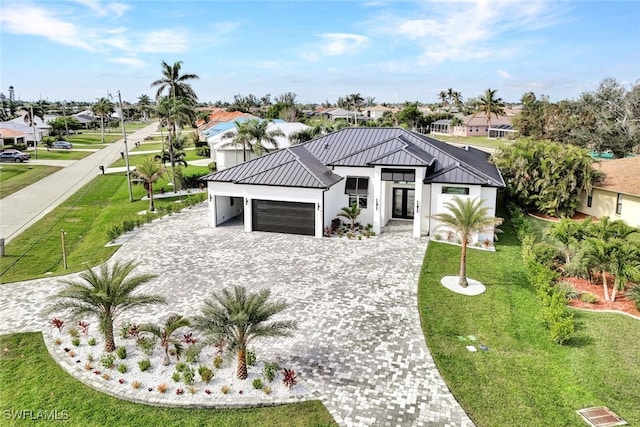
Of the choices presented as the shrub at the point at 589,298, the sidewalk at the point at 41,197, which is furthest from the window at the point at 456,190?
the sidewalk at the point at 41,197

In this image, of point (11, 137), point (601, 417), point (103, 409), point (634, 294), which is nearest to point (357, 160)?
point (634, 294)

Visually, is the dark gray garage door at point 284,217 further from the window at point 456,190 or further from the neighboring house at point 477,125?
the neighboring house at point 477,125

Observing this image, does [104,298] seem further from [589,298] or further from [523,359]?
[589,298]

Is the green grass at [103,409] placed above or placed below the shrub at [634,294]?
below

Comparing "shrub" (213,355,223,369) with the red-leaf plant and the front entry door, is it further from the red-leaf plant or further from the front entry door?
the front entry door

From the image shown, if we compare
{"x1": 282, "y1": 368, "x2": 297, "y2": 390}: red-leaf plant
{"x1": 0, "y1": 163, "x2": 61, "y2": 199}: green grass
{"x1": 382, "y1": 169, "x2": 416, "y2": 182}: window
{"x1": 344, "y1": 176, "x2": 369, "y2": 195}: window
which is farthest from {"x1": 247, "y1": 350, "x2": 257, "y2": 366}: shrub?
{"x1": 0, "y1": 163, "x2": 61, "y2": 199}: green grass

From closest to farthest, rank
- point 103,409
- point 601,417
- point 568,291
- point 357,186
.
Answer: point 601,417 < point 103,409 < point 568,291 < point 357,186
